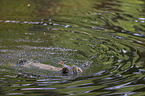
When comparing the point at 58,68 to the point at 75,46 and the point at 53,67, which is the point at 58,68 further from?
the point at 75,46

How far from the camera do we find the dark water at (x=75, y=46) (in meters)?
5.05

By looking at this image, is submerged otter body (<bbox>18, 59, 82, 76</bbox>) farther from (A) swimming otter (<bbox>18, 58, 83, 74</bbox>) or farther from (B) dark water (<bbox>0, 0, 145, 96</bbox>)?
(B) dark water (<bbox>0, 0, 145, 96</bbox>)

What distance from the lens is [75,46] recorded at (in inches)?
283

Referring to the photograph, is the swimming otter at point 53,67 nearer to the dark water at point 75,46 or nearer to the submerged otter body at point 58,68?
the submerged otter body at point 58,68

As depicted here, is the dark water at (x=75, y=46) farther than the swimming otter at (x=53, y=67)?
No

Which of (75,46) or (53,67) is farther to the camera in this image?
(75,46)

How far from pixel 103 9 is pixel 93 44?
16.1 ft

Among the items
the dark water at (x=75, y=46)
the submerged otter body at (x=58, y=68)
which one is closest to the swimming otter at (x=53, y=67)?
the submerged otter body at (x=58, y=68)

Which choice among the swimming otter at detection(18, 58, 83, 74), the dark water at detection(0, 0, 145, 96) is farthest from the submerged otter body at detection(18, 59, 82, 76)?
the dark water at detection(0, 0, 145, 96)

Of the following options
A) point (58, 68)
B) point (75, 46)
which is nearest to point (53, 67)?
point (58, 68)

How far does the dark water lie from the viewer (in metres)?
5.05

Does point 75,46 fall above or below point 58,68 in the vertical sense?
above

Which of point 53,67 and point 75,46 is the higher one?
point 75,46

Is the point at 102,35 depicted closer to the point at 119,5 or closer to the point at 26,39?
the point at 26,39
